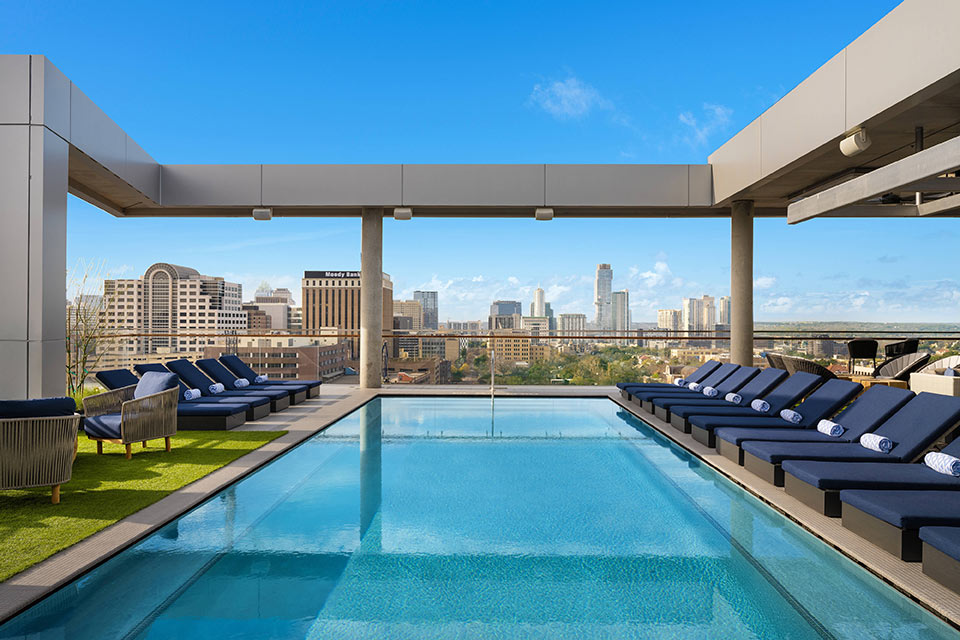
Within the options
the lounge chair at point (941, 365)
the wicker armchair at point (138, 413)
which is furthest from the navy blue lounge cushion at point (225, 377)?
the lounge chair at point (941, 365)

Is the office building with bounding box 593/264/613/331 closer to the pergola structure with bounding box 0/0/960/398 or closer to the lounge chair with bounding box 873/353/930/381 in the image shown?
the pergola structure with bounding box 0/0/960/398

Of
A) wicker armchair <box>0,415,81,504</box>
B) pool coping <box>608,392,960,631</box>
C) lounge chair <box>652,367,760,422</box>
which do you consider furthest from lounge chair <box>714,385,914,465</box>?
wicker armchair <box>0,415,81,504</box>

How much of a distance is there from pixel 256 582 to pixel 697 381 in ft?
22.9

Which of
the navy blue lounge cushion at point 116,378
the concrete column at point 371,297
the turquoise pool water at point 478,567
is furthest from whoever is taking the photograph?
the concrete column at point 371,297

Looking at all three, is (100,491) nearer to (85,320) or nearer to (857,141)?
(85,320)

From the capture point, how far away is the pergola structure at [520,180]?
5121 mm

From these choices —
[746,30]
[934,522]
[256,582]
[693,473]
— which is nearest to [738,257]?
[693,473]

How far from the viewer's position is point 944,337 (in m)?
11.8

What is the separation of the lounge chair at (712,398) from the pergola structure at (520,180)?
6.91ft

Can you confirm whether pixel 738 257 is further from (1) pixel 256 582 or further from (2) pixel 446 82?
(2) pixel 446 82

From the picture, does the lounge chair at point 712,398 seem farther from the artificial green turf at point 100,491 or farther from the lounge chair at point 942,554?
the artificial green turf at point 100,491

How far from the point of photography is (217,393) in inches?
310

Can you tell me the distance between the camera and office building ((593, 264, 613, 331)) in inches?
982

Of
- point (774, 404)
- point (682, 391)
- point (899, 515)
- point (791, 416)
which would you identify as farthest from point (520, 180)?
point (899, 515)
